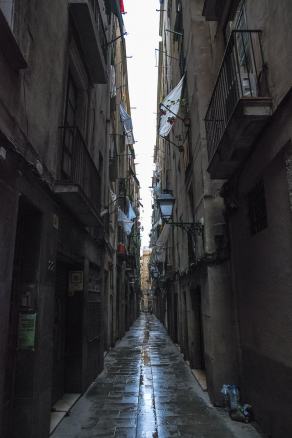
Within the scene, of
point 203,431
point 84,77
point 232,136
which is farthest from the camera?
point 84,77

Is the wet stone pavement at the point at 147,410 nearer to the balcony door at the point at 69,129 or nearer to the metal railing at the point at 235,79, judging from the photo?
the balcony door at the point at 69,129

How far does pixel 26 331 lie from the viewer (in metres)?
4.88

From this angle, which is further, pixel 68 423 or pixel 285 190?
pixel 68 423

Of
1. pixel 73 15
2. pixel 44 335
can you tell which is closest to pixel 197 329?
pixel 44 335

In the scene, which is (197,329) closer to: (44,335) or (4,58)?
(44,335)

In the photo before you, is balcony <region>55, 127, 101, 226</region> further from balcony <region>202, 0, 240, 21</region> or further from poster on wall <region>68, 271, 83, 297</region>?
balcony <region>202, 0, 240, 21</region>

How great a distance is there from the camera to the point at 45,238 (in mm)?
5352

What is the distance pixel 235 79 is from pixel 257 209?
84.2 inches

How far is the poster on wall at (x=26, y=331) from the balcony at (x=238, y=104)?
399cm

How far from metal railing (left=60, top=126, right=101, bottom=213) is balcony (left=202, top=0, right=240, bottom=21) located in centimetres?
373

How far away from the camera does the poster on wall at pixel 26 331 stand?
15.9 ft

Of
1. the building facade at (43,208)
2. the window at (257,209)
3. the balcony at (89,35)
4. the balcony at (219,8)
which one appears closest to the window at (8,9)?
the building facade at (43,208)

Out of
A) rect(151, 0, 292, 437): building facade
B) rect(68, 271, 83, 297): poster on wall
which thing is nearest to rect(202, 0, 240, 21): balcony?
rect(151, 0, 292, 437): building facade

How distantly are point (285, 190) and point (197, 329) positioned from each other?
7305 mm
